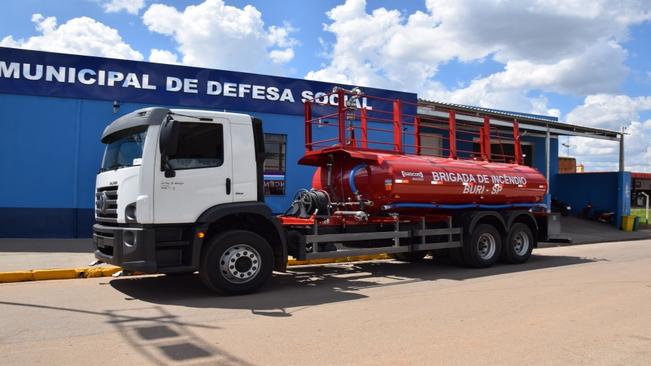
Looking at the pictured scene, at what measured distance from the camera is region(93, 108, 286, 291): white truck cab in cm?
729

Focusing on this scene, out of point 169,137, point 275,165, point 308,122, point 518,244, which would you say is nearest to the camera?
point 169,137

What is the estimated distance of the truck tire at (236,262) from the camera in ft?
25.0

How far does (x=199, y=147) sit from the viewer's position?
7730mm

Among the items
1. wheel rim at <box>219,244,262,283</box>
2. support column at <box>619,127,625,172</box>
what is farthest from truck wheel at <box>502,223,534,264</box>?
support column at <box>619,127,625,172</box>

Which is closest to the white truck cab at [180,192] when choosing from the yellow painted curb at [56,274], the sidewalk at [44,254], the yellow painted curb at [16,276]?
the yellow painted curb at [56,274]

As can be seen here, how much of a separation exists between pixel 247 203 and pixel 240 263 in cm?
90

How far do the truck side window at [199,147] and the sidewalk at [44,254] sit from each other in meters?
4.15

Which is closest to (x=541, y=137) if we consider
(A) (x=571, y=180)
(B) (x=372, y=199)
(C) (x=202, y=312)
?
(A) (x=571, y=180)

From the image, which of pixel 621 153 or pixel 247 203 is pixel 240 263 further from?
pixel 621 153

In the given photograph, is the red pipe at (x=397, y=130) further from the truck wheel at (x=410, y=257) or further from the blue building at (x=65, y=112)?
the truck wheel at (x=410, y=257)

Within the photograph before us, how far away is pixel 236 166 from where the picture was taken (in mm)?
7945

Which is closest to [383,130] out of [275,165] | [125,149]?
[125,149]

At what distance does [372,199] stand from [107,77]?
28.3 ft

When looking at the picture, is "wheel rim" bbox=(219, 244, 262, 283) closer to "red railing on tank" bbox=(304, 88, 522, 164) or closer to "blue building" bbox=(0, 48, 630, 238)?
"red railing on tank" bbox=(304, 88, 522, 164)
